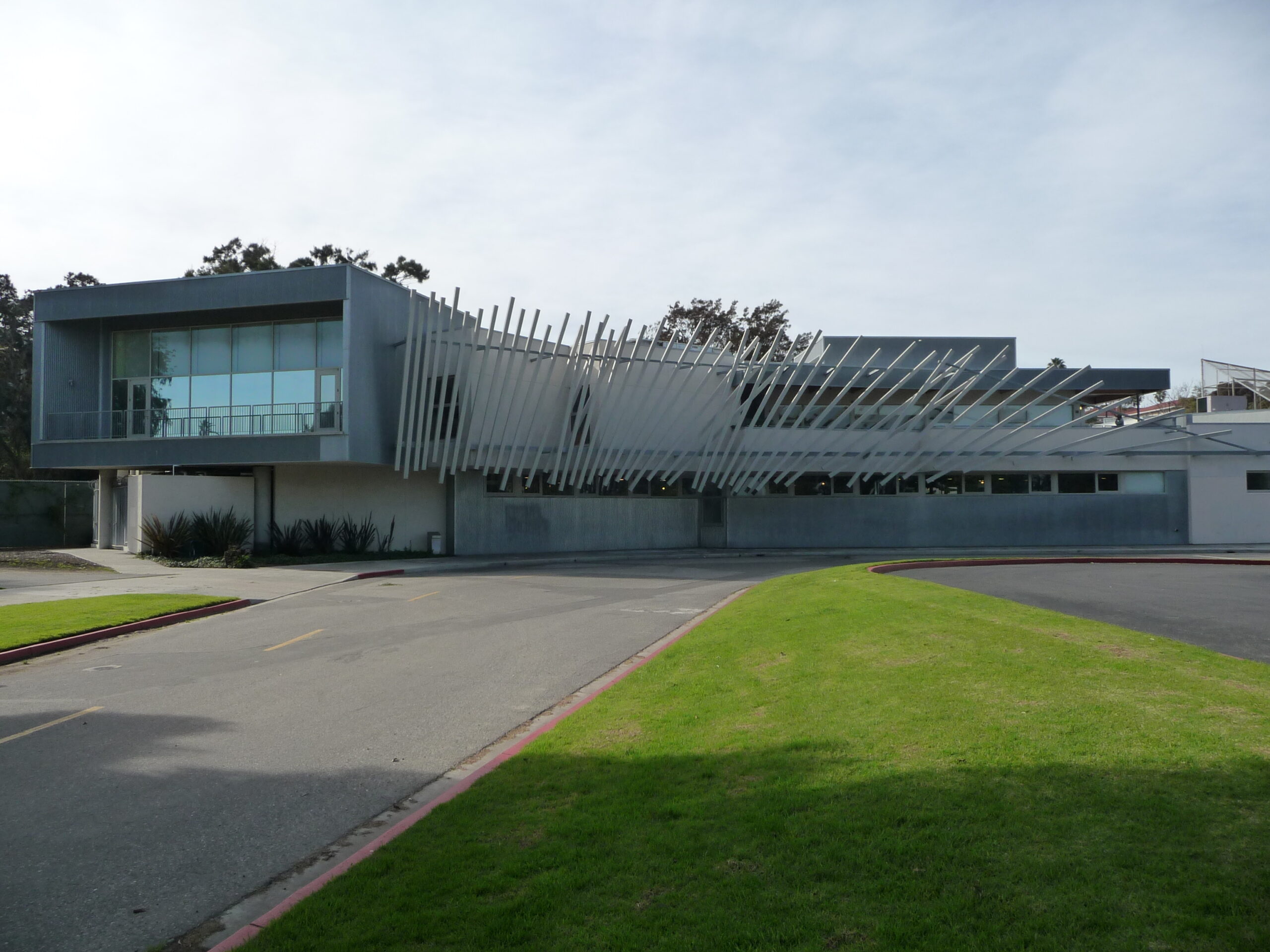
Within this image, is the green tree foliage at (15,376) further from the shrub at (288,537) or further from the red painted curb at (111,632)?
the red painted curb at (111,632)

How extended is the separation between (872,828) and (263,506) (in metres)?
30.6

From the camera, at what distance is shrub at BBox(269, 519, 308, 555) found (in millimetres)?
31188

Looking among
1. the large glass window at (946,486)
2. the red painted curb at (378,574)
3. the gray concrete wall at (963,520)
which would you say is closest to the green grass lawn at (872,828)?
the red painted curb at (378,574)

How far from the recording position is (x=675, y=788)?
5957 mm

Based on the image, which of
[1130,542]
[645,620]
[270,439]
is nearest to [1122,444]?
[1130,542]

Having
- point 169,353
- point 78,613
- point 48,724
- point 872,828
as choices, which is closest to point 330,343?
point 169,353

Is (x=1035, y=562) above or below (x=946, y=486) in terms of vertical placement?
below

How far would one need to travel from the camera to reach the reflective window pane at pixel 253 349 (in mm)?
30641

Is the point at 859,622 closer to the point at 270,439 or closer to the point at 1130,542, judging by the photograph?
the point at 270,439

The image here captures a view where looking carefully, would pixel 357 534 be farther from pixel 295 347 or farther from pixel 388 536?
pixel 295 347

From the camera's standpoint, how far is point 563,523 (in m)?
34.3

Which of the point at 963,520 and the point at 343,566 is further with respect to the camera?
the point at 963,520

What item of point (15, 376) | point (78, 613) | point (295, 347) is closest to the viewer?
point (78, 613)

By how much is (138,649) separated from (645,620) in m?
7.83
